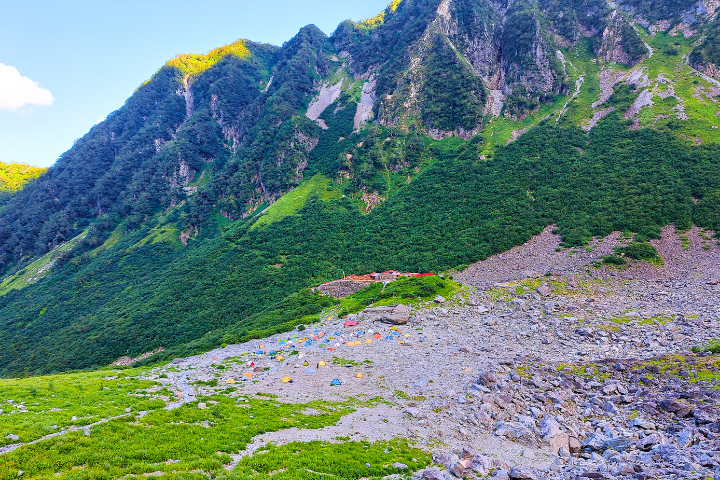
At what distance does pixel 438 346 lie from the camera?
34.6 m

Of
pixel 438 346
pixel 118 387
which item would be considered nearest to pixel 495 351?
pixel 438 346

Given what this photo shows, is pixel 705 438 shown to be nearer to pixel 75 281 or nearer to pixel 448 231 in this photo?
pixel 448 231

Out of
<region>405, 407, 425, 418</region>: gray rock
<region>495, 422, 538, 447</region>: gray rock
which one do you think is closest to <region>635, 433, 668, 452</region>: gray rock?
<region>495, 422, 538, 447</region>: gray rock

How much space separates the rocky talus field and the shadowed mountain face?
62.5 ft

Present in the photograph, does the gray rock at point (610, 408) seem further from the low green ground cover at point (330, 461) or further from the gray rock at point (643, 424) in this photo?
the low green ground cover at point (330, 461)

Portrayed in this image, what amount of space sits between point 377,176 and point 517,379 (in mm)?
100832

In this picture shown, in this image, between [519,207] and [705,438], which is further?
[519,207]

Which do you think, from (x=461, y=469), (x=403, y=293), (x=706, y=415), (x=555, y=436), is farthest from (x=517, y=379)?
(x=403, y=293)

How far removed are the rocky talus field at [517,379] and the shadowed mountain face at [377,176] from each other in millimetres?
19054

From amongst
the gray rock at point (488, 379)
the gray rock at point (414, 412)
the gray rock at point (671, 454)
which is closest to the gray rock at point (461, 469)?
the gray rock at point (414, 412)

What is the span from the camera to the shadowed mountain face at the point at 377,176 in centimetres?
7294

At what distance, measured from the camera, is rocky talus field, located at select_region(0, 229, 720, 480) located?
15445 millimetres

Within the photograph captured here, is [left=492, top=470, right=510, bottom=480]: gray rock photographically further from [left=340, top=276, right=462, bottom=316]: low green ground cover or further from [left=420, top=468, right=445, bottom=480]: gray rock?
[left=340, top=276, right=462, bottom=316]: low green ground cover

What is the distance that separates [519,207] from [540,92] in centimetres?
6460
